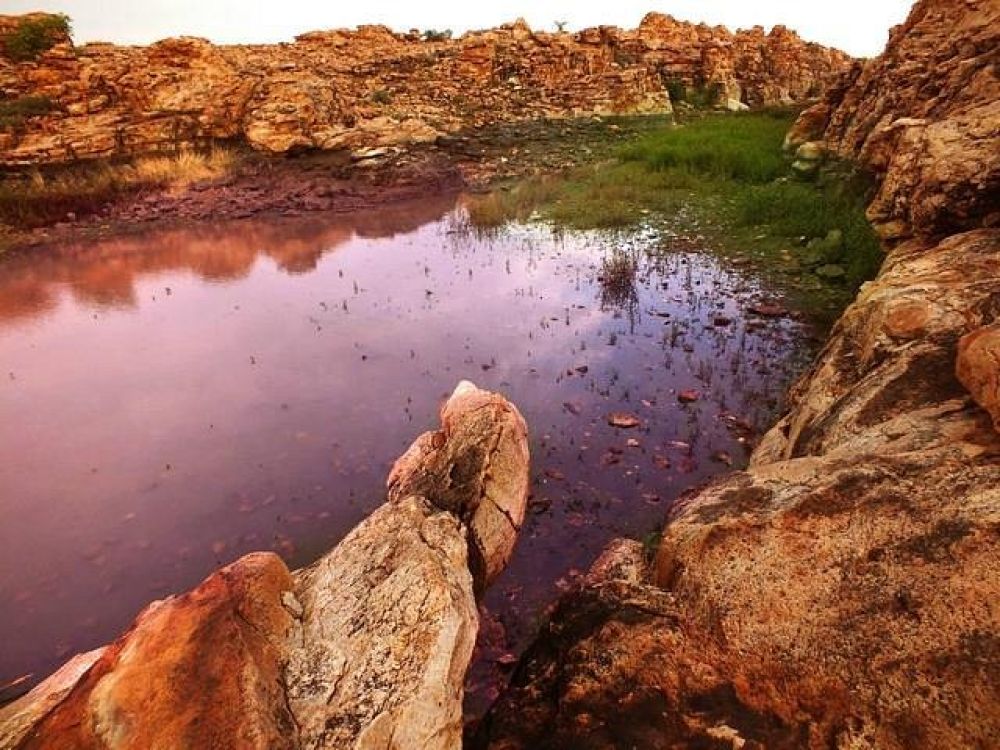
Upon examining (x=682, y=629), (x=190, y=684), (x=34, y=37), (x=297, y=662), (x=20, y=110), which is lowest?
(x=20, y=110)

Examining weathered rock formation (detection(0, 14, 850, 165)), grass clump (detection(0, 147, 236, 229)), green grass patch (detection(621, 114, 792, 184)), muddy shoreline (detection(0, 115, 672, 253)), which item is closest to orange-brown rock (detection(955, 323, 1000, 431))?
green grass patch (detection(621, 114, 792, 184))

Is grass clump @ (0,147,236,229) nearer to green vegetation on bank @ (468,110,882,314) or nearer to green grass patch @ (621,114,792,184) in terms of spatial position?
green vegetation on bank @ (468,110,882,314)

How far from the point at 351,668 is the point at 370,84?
30.8 metres

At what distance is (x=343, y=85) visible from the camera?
27.2 meters

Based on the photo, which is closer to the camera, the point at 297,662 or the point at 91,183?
the point at 297,662

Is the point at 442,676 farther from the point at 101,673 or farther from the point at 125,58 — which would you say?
the point at 125,58

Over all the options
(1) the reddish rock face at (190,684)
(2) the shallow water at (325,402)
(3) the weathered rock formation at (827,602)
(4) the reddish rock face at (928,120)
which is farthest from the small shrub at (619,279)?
(1) the reddish rock face at (190,684)

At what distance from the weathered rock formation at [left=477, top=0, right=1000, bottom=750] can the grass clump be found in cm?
2077

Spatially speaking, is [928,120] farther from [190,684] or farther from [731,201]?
[190,684]

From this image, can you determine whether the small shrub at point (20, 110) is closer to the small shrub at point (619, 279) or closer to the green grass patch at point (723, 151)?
the green grass patch at point (723, 151)

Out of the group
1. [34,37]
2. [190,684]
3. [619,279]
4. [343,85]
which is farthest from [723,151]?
[34,37]

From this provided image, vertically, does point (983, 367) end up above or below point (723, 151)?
above

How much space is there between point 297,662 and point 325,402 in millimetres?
4776

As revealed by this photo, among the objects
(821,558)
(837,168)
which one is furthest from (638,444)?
(837,168)
